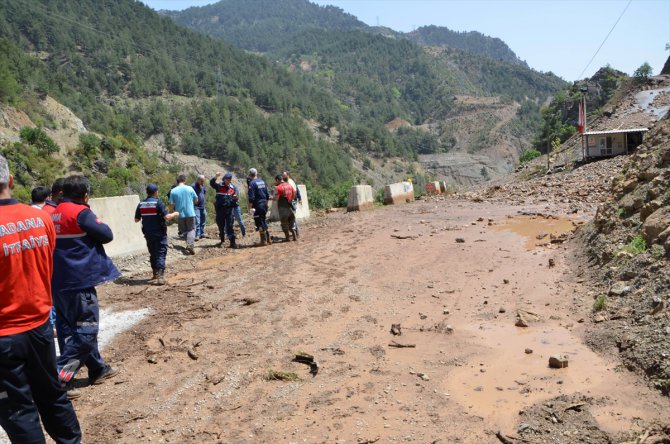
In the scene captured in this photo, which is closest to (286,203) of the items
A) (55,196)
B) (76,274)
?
(55,196)

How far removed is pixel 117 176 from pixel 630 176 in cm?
4076

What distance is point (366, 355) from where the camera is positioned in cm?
546

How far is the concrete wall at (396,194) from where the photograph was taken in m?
19.5

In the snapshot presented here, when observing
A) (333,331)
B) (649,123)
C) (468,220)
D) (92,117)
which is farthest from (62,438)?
(92,117)

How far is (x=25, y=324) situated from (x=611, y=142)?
1113 inches

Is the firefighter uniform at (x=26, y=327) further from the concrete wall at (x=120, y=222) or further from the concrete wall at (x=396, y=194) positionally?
the concrete wall at (x=396, y=194)

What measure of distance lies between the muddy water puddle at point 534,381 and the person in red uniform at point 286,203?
6.50 meters

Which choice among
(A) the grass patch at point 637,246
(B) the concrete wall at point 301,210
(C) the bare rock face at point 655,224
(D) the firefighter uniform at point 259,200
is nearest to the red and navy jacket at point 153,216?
(D) the firefighter uniform at point 259,200

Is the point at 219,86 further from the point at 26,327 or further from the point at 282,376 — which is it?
the point at 26,327

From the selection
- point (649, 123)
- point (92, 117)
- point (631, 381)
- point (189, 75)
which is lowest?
point (631, 381)

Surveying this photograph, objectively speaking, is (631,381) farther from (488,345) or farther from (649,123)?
(649,123)

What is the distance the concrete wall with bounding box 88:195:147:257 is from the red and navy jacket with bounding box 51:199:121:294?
543 centimetres

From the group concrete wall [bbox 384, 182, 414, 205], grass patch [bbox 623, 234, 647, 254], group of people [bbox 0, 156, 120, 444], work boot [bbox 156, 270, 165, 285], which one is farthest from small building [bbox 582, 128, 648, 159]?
group of people [bbox 0, 156, 120, 444]

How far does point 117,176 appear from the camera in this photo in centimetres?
4372
